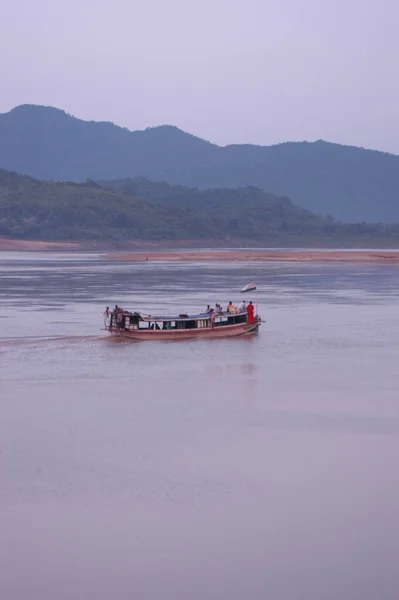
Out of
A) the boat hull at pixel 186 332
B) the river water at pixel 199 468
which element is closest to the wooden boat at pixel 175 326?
the boat hull at pixel 186 332

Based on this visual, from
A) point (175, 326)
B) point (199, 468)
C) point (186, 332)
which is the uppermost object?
point (175, 326)

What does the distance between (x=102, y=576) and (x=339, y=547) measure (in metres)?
4.12

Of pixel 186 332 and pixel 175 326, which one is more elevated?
pixel 175 326

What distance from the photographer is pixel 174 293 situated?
2864 inches

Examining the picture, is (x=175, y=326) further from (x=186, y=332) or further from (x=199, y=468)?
(x=199, y=468)

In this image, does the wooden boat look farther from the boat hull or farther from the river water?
the river water

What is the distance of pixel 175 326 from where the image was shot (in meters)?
46.2

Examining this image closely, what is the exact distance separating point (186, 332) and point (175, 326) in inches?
22.4

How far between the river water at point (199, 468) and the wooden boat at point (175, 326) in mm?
1093

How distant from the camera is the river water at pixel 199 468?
54.5 ft

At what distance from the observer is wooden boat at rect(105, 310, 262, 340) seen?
4562 cm

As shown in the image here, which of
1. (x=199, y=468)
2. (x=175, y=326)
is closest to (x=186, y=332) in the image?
(x=175, y=326)

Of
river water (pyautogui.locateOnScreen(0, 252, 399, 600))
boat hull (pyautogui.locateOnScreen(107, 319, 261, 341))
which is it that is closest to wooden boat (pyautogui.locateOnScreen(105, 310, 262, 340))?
boat hull (pyautogui.locateOnScreen(107, 319, 261, 341))

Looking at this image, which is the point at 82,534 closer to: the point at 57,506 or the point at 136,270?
the point at 57,506
